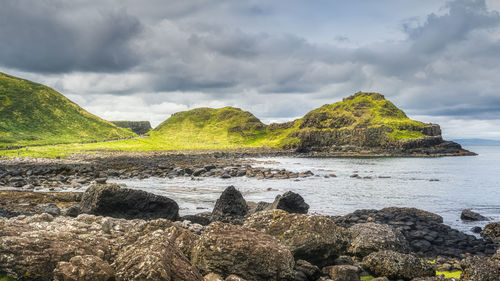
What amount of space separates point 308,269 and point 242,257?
8.64 feet

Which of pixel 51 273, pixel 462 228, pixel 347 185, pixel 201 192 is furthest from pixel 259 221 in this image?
pixel 347 185

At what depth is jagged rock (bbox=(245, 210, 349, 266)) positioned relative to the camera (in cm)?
1041

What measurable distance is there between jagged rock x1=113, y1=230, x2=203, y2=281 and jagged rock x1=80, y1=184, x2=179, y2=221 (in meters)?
12.5

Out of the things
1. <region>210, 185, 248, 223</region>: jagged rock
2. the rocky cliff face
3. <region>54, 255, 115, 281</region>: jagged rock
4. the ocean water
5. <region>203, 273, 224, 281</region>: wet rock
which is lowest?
the ocean water

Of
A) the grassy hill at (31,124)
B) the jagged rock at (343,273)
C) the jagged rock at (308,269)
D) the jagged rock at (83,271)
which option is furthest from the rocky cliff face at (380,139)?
the jagged rock at (83,271)

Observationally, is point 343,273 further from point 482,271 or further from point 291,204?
point 291,204

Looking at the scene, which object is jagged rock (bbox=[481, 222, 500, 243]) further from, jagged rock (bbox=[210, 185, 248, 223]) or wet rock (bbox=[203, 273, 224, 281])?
wet rock (bbox=[203, 273, 224, 281])

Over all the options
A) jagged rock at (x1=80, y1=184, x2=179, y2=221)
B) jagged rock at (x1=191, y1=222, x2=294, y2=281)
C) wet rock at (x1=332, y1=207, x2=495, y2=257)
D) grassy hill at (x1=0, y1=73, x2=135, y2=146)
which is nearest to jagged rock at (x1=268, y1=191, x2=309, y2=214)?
wet rock at (x1=332, y1=207, x2=495, y2=257)

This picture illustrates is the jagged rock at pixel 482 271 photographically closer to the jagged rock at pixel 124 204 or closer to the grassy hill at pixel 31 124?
the jagged rock at pixel 124 204

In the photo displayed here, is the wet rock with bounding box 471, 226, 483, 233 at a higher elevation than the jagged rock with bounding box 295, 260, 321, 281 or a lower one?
lower

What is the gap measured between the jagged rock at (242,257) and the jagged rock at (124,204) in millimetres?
12278

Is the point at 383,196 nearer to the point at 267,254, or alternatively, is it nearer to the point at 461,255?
the point at 461,255

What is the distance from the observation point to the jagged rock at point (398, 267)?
10.8m

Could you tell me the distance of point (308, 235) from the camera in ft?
34.7
